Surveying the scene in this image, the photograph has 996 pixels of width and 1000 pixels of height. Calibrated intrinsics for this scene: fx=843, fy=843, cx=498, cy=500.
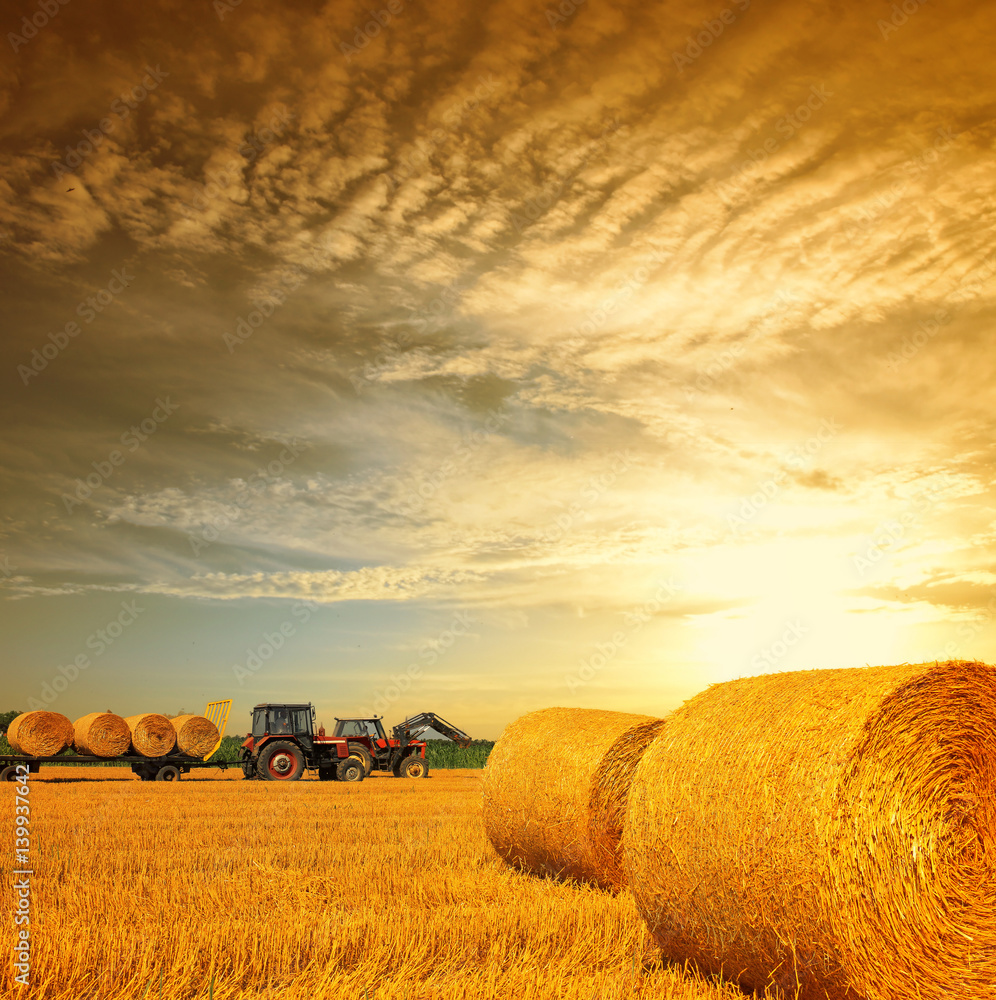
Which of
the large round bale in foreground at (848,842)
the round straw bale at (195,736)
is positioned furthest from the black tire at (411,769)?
the large round bale in foreground at (848,842)

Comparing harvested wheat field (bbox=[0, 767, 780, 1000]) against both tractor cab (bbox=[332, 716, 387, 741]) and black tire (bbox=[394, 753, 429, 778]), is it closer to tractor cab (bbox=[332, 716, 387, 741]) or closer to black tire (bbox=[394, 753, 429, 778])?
tractor cab (bbox=[332, 716, 387, 741])

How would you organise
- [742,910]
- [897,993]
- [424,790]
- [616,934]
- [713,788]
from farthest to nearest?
[424,790] → [616,934] → [713,788] → [742,910] → [897,993]

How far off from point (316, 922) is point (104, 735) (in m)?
19.3

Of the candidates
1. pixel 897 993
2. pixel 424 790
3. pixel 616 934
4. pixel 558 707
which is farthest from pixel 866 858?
pixel 424 790

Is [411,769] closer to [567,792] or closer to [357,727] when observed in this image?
[357,727]

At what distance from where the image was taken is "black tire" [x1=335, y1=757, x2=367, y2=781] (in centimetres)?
2131

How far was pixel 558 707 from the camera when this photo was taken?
30.4 ft

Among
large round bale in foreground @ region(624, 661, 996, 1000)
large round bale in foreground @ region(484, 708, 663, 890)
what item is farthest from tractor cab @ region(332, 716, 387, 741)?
large round bale in foreground @ region(624, 661, 996, 1000)

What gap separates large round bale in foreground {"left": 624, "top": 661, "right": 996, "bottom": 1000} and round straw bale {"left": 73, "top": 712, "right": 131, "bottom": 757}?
20.9 meters

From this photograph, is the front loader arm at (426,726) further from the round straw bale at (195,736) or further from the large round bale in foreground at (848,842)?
the large round bale in foreground at (848,842)

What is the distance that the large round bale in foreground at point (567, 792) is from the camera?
297 inches

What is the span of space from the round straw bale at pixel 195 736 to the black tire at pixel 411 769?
517 centimetres

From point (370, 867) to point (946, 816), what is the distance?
5.16m

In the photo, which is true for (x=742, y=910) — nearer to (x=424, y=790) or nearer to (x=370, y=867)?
(x=370, y=867)
